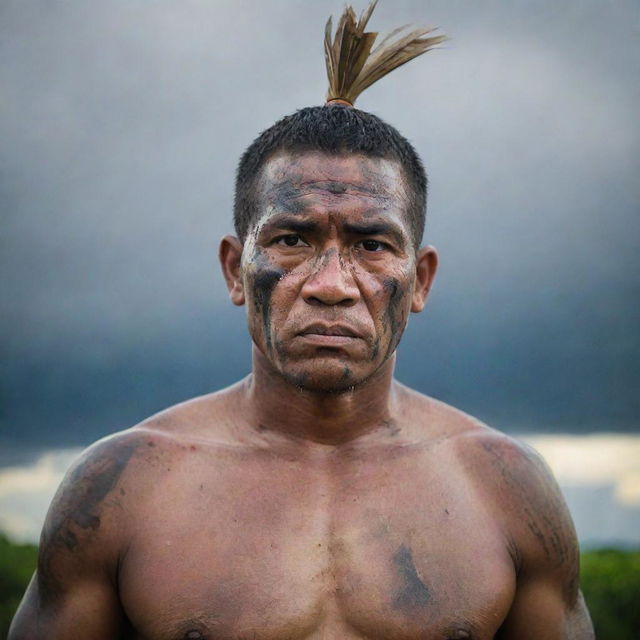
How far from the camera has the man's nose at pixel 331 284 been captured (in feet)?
10.0

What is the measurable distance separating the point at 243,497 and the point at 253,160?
1329 millimetres

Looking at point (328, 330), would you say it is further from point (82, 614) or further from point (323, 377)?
point (82, 614)

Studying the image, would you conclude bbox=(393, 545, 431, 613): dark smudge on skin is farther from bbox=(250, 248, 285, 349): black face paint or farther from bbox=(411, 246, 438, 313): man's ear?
bbox=(411, 246, 438, 313): man's ear

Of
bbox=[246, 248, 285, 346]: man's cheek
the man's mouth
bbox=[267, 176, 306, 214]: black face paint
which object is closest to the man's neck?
bbox=[246, 248, 285, 346]: man's cheek

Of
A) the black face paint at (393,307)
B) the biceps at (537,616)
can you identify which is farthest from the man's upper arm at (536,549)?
the black face paint at (393,307)

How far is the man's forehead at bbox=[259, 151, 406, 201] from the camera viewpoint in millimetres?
3270

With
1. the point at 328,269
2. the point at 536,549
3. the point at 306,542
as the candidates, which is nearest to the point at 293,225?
the point at 328,269

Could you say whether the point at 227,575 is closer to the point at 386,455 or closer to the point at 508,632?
the point at 386,455

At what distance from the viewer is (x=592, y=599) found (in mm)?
A: 6465

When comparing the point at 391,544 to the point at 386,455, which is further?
the point at 386,455

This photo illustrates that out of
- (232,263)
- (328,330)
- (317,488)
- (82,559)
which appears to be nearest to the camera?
(328,330)

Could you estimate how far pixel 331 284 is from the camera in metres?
3.06

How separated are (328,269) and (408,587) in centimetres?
112

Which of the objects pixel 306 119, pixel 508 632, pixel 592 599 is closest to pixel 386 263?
pixel 306 119
